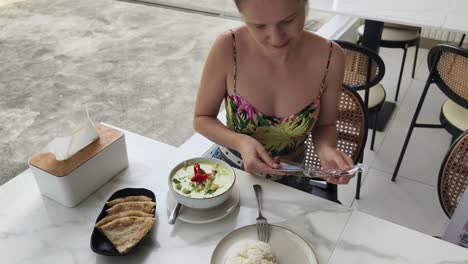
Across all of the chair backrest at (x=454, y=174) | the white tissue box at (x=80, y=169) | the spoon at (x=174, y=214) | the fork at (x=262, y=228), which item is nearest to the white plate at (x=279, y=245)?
the fork at (x=262, y=228)

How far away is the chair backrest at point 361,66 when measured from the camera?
6.14 ft

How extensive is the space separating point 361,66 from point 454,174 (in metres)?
0.88

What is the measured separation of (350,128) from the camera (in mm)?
1501

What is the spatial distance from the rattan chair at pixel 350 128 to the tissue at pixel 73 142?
2.60 ft

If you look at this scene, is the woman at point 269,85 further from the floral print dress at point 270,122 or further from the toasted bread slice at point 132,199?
the toasted bread slice at point 132,199

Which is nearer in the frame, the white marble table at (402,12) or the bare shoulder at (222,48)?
the bare shoulder at (222,48)

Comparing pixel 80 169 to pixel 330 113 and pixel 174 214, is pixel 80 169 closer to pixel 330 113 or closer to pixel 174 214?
pixel 174 214

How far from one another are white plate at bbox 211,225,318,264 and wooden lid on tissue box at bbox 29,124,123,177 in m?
0.40

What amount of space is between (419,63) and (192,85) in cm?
234

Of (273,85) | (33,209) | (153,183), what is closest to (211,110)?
(273,85)

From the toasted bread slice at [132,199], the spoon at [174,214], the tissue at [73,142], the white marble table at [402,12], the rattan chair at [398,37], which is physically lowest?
the rattan chair at [398,37]

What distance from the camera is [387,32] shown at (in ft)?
10.2

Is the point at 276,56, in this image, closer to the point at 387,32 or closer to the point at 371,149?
the point at 371,149

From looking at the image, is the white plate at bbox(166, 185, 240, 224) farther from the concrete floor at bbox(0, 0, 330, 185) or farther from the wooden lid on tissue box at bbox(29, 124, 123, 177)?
the concrete floor at bbox(0, 0, 330, 185)
